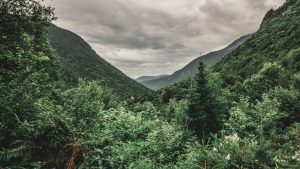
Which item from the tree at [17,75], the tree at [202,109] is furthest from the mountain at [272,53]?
the tree at [17,75]

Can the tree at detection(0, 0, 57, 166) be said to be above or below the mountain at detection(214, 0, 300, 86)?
below

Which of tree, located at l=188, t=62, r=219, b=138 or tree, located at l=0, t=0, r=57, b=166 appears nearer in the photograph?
tree, located at l=0, t=0, r=57, b=166

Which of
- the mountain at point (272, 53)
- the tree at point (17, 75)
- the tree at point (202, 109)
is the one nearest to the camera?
the tree at point (17, 75)

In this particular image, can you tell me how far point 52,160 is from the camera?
7.50 meters

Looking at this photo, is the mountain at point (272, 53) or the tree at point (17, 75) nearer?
the tree at point (17, 75)

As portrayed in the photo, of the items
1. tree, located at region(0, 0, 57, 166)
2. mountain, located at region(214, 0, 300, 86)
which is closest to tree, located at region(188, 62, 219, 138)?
tree, located at region(0, 0, 57, 166)

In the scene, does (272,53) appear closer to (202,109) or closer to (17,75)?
(202,109)

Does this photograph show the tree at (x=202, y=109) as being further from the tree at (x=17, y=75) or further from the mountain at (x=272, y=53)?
the mountain at (x=272, y=53)

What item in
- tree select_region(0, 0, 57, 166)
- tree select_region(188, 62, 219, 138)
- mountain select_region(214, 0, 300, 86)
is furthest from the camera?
mountain select_region(214, 0, 300, 86)

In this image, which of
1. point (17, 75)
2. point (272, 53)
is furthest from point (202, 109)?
point (272, 53)

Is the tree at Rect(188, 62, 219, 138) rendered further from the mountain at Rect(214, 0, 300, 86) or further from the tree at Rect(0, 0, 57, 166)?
the mountain at Rect(214, 0, 300, 86)

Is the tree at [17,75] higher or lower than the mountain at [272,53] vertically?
lower

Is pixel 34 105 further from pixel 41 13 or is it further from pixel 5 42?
pixel 41 13

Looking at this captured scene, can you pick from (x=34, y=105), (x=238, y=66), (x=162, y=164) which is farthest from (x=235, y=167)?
(x=238, y=66)
